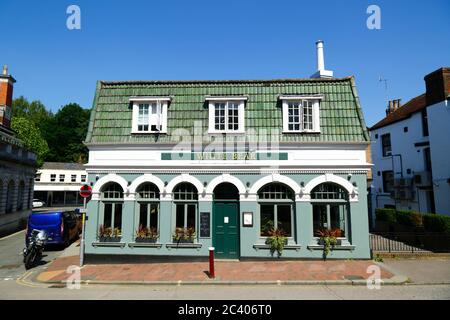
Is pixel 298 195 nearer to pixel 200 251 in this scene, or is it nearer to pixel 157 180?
pixel 200 251

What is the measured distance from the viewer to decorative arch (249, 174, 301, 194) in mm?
12633

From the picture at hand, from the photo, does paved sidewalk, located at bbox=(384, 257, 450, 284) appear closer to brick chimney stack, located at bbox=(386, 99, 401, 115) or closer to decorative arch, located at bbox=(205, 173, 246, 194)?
decorative arch, located at bbox=(205, 173, 246, 194)

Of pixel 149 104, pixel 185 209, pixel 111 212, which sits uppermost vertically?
pixel 149 104

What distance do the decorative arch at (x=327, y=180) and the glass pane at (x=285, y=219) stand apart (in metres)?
1.16

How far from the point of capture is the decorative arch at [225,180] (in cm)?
1274

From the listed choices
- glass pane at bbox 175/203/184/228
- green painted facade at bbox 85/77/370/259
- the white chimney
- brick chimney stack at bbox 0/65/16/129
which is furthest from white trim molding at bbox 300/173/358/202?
brick chimney stack at bbox 0/65/16/129

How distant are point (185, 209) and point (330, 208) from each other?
6.51 meters

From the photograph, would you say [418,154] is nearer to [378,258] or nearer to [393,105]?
[393,105]

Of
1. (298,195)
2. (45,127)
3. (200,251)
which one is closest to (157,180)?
(200,251)

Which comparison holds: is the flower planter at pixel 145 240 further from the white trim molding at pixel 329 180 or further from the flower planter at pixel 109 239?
the white trim molding at pixel 329 180

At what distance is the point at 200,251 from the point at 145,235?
8.36ft

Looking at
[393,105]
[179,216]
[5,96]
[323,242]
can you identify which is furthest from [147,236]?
[393,105]

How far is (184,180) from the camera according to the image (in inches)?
505

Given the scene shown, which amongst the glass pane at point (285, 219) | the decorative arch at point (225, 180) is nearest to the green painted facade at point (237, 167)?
the decorative arch at point (225, 180)
